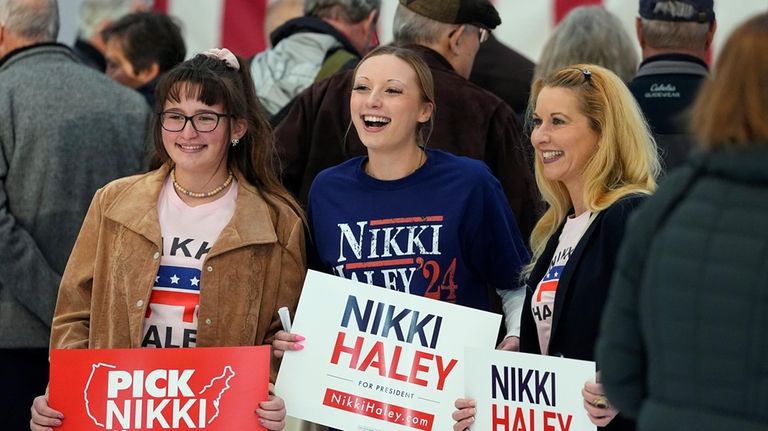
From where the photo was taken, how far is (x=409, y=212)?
4.41m

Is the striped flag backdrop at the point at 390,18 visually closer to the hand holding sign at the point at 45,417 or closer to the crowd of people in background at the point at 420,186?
the crowd of people in background at the point at 420,186

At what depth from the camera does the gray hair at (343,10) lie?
21.0 feet

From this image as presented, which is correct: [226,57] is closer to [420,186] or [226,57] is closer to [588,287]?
[420,186]

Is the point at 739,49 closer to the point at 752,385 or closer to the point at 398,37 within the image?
the point at 752,385

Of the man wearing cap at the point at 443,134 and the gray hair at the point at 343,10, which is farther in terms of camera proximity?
the gray hair at the point at 343,10

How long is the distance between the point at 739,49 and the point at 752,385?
64 centimetres

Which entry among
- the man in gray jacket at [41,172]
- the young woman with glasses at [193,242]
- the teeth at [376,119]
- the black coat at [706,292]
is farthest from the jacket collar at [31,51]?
the black coat at [706,292]

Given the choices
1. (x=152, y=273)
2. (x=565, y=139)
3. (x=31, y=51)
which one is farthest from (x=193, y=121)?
(x=31, y=51)

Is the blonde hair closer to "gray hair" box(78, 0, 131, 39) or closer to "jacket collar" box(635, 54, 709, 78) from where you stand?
"jacket collar" box(635, 54, 709, 78)

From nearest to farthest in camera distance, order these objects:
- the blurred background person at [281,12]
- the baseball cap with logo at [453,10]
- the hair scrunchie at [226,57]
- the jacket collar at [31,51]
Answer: the hair scrunchie at [226,57]
the baseball cap with logo at [453,10]
the jacket collar at [31,51]
the blurred background person at [281,12]

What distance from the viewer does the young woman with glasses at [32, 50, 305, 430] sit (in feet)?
14.2

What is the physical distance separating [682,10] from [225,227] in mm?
2397

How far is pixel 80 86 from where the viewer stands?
5672mm

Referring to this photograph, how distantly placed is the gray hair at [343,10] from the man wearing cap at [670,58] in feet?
4.02
